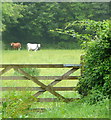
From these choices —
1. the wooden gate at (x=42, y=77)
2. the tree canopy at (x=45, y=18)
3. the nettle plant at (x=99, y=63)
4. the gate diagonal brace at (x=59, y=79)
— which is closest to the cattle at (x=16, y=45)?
the tree canopy at (x=45, y=18)

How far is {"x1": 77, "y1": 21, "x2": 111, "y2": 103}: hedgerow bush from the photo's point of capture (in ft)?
11.3

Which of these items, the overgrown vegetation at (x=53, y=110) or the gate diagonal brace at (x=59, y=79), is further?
the gate diagonal brace at (x=59, y=79)

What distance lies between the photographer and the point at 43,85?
168 inches

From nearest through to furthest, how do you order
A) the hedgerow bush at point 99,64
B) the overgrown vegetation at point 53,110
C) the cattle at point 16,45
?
the overgrown vegetation at point 53,110 → the hedgerow bush at point 99,64 → the cattle at point 16,45

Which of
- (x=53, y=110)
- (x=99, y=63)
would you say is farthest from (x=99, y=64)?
(x=53, y=110)

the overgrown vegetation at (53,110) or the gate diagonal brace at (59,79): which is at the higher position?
the gate diagonal brace at (59,79)

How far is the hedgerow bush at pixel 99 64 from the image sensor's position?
11.3ft

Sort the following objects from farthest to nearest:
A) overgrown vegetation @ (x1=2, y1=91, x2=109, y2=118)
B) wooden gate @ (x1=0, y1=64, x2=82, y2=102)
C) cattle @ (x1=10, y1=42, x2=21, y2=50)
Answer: cattle @ (x1=10, y1=42, x2=21, y2=50)
wooden gate @ (x1=0, y1=64, x2=82, y2=102)
overgrown vegetation @ (x1=2, y1=91, x2=109, y2=118)

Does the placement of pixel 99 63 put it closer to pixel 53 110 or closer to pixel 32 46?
pixel 53 110

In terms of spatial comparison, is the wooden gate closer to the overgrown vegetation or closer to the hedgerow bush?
the overgrown vegetation

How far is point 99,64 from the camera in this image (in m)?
3.57

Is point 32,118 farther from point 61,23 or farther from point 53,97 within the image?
point 61,23

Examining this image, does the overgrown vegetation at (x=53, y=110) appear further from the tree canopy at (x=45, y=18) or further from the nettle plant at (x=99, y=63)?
the tree canopy at (x=45, y=18)

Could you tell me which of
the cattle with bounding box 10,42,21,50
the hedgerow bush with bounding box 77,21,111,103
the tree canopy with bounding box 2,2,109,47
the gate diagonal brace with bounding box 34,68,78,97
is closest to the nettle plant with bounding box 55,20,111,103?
the hedgerow bush with bounding box 77,21,111,103
